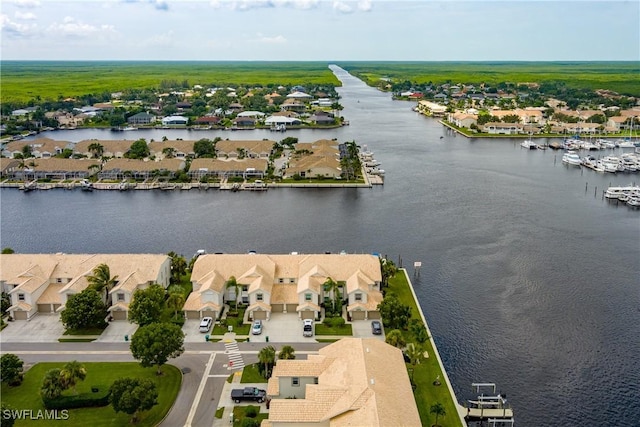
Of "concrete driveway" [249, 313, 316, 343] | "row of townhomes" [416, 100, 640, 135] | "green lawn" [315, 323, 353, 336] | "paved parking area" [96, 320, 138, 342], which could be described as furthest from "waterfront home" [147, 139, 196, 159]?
"row of townhomes" [416, 100, 640, 135]

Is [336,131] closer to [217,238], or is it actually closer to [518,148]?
[518,148]

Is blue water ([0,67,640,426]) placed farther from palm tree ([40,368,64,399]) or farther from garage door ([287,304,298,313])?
palm tree ([40,368,64,399])

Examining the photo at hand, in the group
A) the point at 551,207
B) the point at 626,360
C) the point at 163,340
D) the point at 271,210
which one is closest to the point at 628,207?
the point at 551,207

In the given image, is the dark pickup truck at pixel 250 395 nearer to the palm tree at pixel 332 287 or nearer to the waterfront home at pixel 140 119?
the palm tree at pixel 332 287

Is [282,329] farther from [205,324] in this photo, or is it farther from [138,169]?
[138,169]

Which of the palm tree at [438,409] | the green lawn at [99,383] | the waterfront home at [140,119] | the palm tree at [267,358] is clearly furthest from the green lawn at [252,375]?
the waterfront home at [140,119]

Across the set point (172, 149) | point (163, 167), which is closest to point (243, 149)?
point (172, 149)
